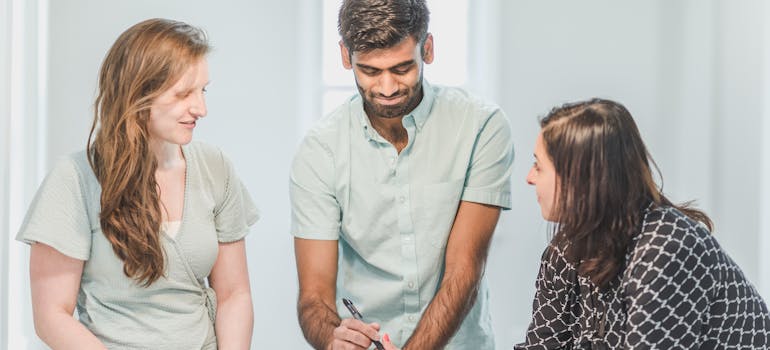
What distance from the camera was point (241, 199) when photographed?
2.02 m

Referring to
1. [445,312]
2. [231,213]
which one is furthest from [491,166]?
[231,213]

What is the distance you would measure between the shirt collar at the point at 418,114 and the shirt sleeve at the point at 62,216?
0.68 meters

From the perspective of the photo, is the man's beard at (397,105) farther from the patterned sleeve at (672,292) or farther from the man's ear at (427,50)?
the patterned sleeve at (672,292)

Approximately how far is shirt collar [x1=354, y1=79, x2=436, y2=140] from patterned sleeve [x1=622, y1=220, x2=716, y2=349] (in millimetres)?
728

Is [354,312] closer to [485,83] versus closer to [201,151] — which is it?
[201,151]

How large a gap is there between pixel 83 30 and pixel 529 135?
63.7 inches

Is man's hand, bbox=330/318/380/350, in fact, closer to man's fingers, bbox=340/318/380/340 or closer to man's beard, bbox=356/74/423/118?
man's fingers, bbox=340/318/380/340

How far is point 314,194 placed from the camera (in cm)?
220

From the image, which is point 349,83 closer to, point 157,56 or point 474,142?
point 474,142

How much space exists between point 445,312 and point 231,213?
502 millimetres

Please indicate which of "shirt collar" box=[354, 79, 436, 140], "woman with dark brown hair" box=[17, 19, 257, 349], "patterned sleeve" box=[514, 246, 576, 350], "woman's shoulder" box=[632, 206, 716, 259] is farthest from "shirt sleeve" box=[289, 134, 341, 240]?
"woman's shoulder" box=[632, 206, 716, 259]

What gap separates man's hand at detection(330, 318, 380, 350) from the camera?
1.94 meters

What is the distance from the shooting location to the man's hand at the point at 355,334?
1.94 metres

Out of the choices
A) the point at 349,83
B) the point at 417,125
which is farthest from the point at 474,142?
the point at 349,83
